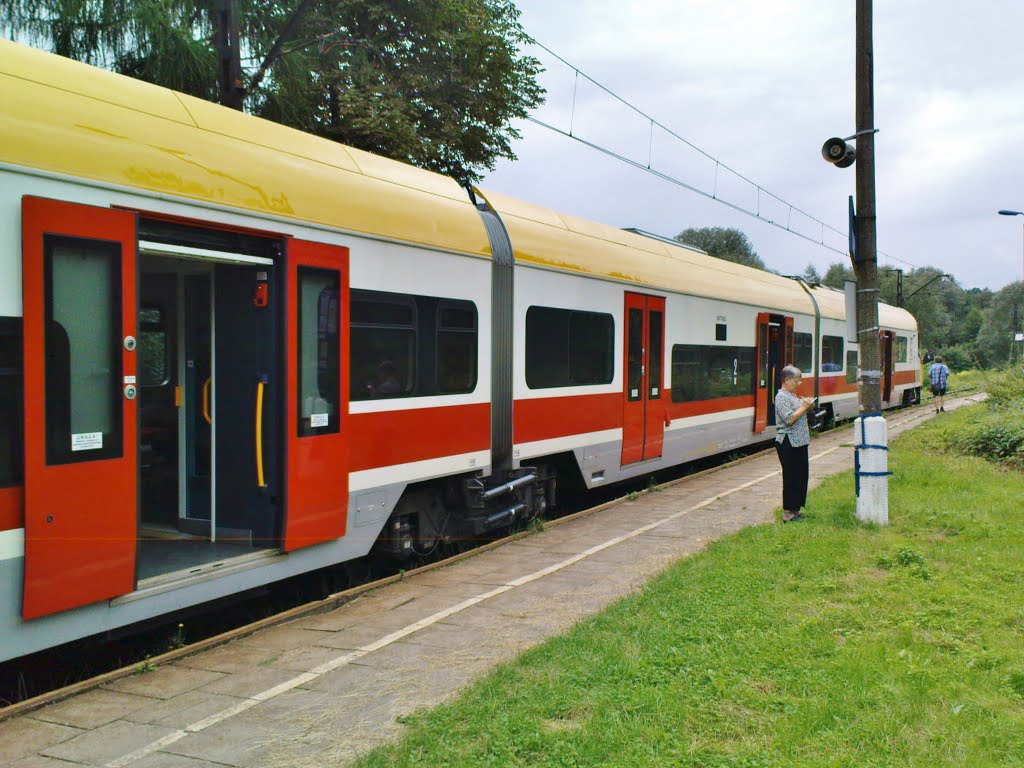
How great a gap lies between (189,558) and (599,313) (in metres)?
5.99

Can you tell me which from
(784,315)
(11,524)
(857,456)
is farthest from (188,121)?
(784,315)

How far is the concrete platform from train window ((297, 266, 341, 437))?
1.43m

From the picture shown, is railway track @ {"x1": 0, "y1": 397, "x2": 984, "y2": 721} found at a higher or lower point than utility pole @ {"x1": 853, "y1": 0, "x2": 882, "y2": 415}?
lower

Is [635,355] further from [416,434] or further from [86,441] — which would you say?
[86,441]

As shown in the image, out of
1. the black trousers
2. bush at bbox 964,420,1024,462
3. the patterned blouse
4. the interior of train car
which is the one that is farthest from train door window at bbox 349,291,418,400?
bush at bbox 964,420,1024,462

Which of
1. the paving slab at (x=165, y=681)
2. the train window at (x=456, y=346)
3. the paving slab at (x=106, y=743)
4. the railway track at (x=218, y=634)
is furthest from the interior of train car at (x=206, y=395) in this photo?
the train window at (x=456, y=346)

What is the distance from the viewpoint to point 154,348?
7.09m

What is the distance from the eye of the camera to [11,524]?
4.48 m

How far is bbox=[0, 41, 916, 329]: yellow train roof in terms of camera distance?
15.6ft

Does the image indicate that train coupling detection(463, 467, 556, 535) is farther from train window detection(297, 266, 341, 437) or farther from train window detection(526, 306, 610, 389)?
train window detection(297, 266, 341, 437)

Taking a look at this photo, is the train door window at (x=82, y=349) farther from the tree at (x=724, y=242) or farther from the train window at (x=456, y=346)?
the tree at (x=724, y=242)

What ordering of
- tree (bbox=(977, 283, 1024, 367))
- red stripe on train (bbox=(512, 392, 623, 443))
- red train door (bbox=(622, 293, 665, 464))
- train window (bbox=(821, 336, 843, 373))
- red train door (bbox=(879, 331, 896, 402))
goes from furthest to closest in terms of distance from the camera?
tree (bbox=(977, 283, 1024, 367))
red train door (bbox=(879, 331, 896, 402))
train window (bbox=(821, 336, 843, 373))
red train door (bbox=(622, 293, 665, 464))
red stripe on train (bbox=(512, 392, 623, 443))

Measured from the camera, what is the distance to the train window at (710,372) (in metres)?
13.2

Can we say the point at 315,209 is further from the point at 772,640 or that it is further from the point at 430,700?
the point at 772,640
